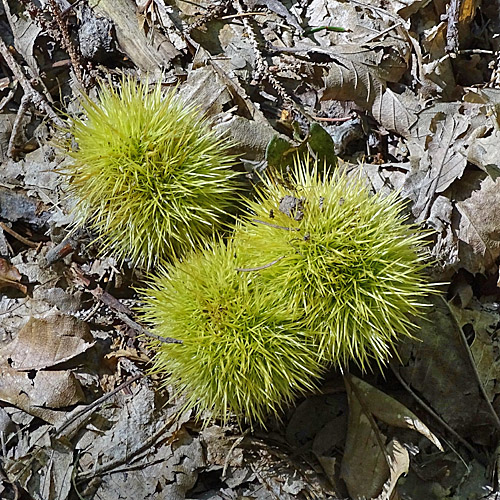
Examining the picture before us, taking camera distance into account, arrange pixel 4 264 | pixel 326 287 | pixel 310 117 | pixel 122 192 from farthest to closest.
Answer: pixel 310 117 < pixel 4 264 < pixel 122 192 < pixel 326 287

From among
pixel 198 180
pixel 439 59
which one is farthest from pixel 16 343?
pixel 439 59

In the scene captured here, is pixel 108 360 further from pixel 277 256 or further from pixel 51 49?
pixel 51 49

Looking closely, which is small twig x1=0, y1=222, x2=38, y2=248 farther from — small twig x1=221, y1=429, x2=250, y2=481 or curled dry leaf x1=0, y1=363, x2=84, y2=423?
small twig x1=221, y1=429, x2=250, y2=481

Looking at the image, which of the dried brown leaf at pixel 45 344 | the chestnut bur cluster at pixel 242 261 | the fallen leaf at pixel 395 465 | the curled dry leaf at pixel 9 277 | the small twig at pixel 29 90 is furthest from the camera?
the small twig at pixel 29 90

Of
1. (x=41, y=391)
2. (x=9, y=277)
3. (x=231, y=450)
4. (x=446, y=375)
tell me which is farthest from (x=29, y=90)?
(x=446, y=375)

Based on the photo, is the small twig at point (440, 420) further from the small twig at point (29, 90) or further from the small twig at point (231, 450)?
the small twig at point (29, 90)

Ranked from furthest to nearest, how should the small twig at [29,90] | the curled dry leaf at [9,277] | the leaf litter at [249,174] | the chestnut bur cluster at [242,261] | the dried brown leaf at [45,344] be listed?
the small twig at [29,90] → the curled dry leaf at [9,277] → the dried brown leaf at [45,344] → the leaf litter at [249,174] → the chestnut bur cluster at [242,261]

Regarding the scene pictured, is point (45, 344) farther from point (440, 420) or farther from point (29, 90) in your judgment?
point (440, 420)

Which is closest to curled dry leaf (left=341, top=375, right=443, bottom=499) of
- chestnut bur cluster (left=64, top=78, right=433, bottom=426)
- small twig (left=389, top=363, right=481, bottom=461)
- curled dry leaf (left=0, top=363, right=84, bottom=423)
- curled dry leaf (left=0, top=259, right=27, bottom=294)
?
small twig (left=389, top=363, right=481, bottom=461)

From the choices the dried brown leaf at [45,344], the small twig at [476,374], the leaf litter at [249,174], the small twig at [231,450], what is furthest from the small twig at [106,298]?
the small twig at [476,374]
